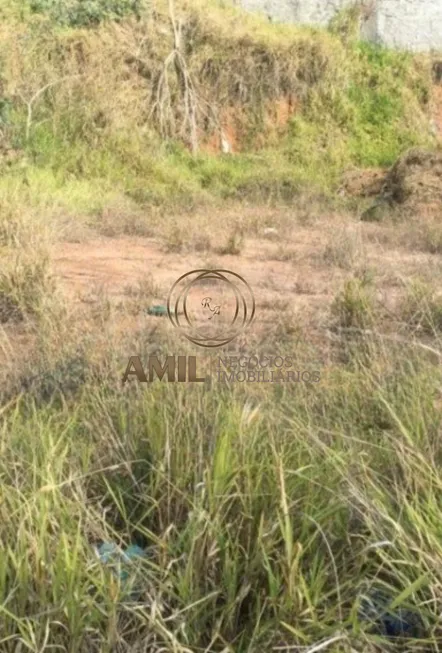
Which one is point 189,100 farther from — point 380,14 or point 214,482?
point 214,482

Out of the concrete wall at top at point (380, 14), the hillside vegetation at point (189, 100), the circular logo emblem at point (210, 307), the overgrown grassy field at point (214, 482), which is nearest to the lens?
the overgrown grassy field at point (214, 482)

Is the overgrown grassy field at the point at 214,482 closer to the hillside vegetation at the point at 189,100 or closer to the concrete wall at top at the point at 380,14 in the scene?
the hillside vegetation at the point at 189,100

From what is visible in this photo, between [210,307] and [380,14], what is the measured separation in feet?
43.8

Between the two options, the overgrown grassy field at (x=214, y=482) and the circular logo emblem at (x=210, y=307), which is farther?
the circular logo emblem at (x=210, y=307)

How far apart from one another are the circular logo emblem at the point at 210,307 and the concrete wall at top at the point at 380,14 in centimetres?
1199

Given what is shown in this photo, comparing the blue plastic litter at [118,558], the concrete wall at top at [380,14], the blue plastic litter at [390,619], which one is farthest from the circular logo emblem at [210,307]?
the concrete wall at top at [380,14]

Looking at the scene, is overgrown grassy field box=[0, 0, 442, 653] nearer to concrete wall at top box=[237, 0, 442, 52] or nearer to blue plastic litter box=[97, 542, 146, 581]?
blue plastic litter box=[97, 542, 146, 581]

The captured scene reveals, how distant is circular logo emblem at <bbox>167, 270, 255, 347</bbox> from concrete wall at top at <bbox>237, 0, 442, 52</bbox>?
11992mm

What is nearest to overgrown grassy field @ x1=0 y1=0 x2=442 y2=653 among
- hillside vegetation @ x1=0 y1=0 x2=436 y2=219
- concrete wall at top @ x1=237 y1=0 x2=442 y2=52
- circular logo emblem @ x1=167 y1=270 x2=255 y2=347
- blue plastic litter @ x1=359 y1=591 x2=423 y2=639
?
blue plastic litter @ x1=359 y1=591 x2=423 y2=639

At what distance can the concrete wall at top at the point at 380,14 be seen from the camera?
16.4 m

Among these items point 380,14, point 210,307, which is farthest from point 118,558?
point 380,14

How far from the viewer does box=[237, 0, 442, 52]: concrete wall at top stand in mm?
16406

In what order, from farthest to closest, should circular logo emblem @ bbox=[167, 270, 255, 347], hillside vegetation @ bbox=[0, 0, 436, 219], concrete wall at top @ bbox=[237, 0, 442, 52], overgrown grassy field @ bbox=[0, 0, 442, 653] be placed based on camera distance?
concrete wall at top @ bbox=[237, 0, 442, 52], hillside vegetation @ bbox=[0, 0, 436, 219], circular logo emblem @ bbox=[167, 270, 255, 347], overgrown grassy field @ bbox=[0, 0, 442, 653]

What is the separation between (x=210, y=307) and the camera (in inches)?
198
